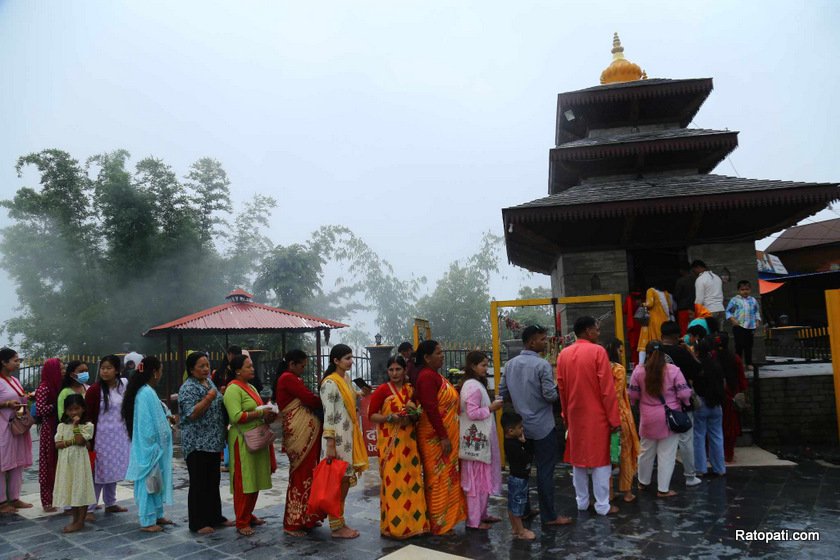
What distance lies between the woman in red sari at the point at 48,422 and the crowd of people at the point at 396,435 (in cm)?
51

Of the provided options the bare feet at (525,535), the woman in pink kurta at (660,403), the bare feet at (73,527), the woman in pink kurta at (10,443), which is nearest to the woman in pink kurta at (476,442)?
the bare feet at (525,535)

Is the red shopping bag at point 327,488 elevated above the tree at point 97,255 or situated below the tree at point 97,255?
below

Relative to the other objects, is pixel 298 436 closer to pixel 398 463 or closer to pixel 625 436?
pixel 398 463

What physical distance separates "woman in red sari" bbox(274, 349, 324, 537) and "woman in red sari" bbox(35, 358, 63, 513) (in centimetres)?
319

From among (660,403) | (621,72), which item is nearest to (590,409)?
(660,403)

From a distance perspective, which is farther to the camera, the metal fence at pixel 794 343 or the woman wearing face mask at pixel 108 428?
the metal fence at pixel 794 343

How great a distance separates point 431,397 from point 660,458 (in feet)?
9.37

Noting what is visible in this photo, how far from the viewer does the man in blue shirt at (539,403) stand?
4969 millimetres

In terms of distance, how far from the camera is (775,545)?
4359mm

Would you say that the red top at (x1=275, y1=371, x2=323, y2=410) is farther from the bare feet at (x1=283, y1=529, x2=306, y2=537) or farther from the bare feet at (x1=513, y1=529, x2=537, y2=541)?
the bare feet at (x1=513, y1=529, x2=537, y2=541)

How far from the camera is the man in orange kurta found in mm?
5191

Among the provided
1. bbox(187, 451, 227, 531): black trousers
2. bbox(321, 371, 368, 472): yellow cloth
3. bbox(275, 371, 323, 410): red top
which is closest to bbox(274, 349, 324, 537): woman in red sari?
bbox(275, 371, 323, 410): red top

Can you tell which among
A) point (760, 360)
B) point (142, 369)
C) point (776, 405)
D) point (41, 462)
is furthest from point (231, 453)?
point (760, 360)

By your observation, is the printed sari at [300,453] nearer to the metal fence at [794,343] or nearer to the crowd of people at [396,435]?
the crowd of people at [396,435]
